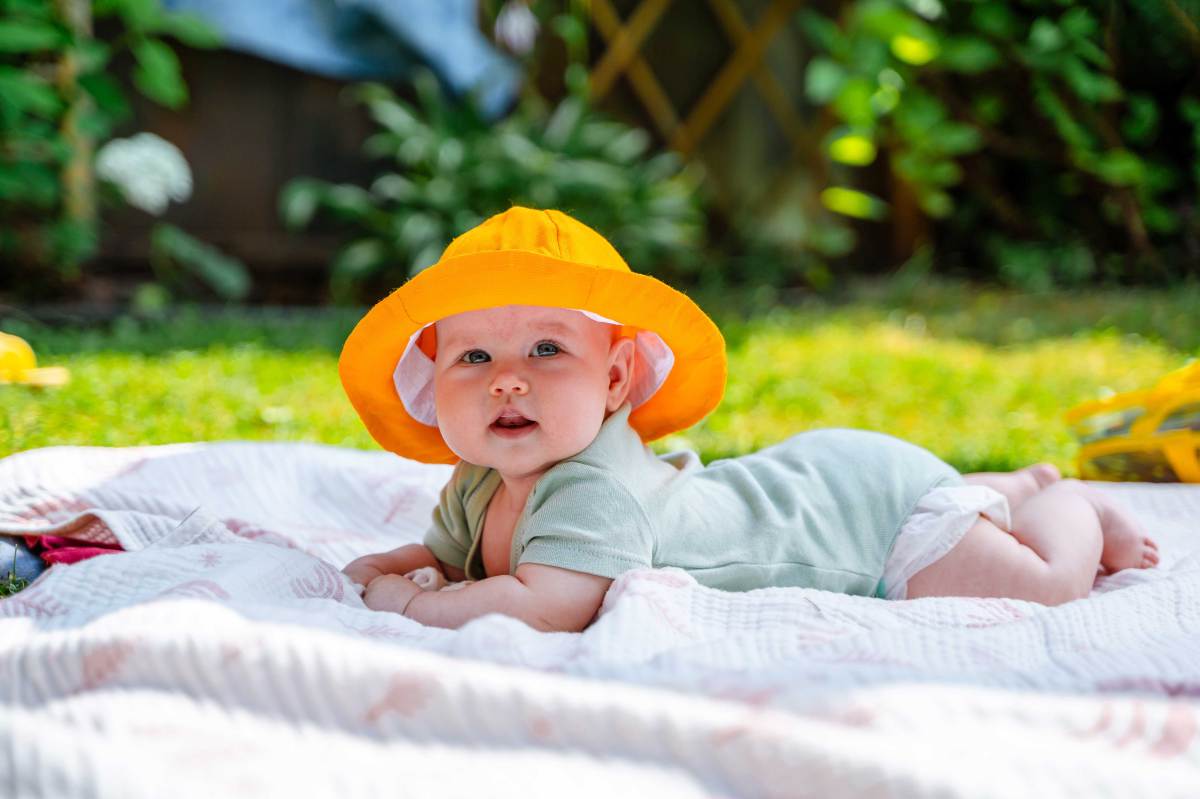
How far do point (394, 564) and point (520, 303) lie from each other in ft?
1.28

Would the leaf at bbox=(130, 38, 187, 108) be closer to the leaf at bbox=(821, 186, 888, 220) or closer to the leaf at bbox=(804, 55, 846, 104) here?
the leaf at bbox=(804, 55, 846, 104)

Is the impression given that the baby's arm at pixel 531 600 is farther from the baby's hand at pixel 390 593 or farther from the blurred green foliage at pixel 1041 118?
the blurred green foliage at pixel 1041 118

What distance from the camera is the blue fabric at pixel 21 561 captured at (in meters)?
1.40

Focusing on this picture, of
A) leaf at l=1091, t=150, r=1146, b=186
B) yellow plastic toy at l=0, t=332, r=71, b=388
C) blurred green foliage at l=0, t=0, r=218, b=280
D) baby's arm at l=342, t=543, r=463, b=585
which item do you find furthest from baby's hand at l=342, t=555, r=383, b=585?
leaf at l=1091, t=150, r=1146, b=186

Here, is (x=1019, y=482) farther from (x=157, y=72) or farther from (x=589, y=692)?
(x=157, y=72)

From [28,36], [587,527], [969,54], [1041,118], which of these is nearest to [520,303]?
[587,527]

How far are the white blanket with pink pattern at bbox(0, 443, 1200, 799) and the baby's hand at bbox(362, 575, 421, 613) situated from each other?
0.03 metres

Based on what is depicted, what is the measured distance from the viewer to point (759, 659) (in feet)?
3.43

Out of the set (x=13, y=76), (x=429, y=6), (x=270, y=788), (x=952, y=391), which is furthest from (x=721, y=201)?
(x=270, y=788)

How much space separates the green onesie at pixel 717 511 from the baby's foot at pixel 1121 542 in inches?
8.1

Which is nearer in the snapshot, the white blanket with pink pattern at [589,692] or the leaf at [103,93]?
the white blanket with pink pattern at [589,692]

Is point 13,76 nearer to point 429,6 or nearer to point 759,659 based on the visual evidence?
point 429,6

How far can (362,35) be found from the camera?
4324 mm

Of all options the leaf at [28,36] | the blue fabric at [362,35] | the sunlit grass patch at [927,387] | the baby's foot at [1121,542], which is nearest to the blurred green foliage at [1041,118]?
the sunlit grass patch at [927,387]
